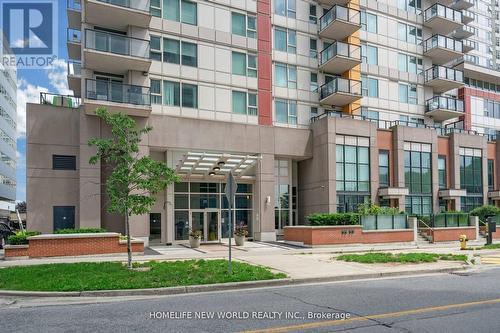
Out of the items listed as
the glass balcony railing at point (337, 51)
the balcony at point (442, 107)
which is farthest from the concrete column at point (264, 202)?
the balcony at point (442, 107)

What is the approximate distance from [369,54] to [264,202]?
15.6m

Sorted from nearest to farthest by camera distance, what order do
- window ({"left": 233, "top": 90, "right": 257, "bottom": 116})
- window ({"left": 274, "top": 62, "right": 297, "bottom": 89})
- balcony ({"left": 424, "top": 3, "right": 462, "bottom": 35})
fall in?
1. window ({"left": 233, "top": 90, "right": 257, "bottom": 116})
2. window ({"left": 274, "top": 62, "right": 297, "bottom": 89})
3. balcony ({"left": 424, "top": 3, "right": 462, "bottom": 35})

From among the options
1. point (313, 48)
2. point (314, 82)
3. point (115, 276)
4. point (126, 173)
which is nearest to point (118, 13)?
point (126, 173)

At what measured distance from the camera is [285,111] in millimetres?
32500

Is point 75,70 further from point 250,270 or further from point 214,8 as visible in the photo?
point 250,270

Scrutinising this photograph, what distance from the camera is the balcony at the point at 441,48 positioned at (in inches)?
1528

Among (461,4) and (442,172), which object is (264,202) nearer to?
(442,172)

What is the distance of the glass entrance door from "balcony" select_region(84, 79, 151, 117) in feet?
23.6

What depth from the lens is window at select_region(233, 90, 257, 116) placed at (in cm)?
3042

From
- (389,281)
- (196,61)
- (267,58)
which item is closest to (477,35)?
(267,58)

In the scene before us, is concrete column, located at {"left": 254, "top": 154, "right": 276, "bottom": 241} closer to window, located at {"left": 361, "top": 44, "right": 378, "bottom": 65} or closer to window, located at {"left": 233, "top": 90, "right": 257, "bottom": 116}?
window, located at {"left": 233, "top": 90, "right": 257, "bottom": 116}

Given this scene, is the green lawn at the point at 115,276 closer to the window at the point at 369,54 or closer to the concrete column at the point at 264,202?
the concrete column at the point at 264,202

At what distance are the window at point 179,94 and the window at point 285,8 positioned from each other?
8.98m

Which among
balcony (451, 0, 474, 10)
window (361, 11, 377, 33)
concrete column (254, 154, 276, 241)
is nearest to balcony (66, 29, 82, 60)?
concrete column (254, 154, 276, 241)
